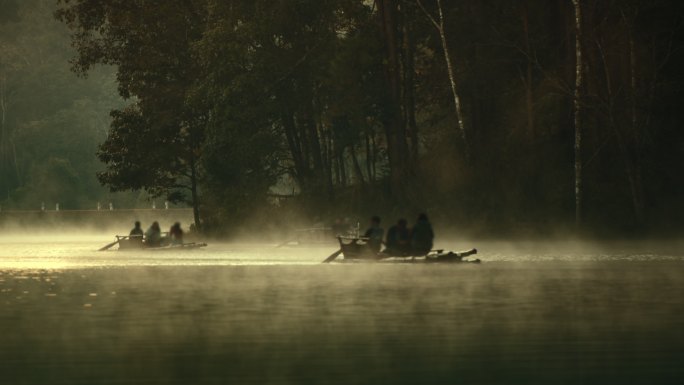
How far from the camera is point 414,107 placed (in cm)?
7244

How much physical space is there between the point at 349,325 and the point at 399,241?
20292mm

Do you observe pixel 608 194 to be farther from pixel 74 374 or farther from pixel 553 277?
pixel 74 374

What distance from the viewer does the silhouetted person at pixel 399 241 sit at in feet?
142

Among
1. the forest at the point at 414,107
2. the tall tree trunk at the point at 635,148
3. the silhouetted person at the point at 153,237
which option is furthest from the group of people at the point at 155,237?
the tall tree trunk at the point at 635,148

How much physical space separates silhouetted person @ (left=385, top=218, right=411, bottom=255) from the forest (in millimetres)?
15046

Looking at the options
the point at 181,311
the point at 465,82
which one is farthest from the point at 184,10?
the point at 181,311

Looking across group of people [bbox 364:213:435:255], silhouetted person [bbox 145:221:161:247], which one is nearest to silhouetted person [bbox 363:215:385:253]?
group of people [bbox 364:213:435:255]

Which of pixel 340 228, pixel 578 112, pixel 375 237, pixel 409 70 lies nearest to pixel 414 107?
pixel 409 70

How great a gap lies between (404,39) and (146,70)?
632 inches

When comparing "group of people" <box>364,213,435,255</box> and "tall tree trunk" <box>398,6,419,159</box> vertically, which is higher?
"tall tree trunk" <box>398,6,419,159</box>

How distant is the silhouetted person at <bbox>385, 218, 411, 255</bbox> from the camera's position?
43344 mm

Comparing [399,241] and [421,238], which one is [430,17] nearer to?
[399,241]

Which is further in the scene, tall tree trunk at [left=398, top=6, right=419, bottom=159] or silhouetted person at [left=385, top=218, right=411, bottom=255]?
tall tree trunk at [left=398, top=6, right=419, bottom=159]

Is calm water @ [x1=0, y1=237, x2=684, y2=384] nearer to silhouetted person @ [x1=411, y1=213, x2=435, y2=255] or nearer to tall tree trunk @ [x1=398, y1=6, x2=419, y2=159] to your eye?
silhouetted person @ [x1=411, y1=213, x2=435, y2=255]
